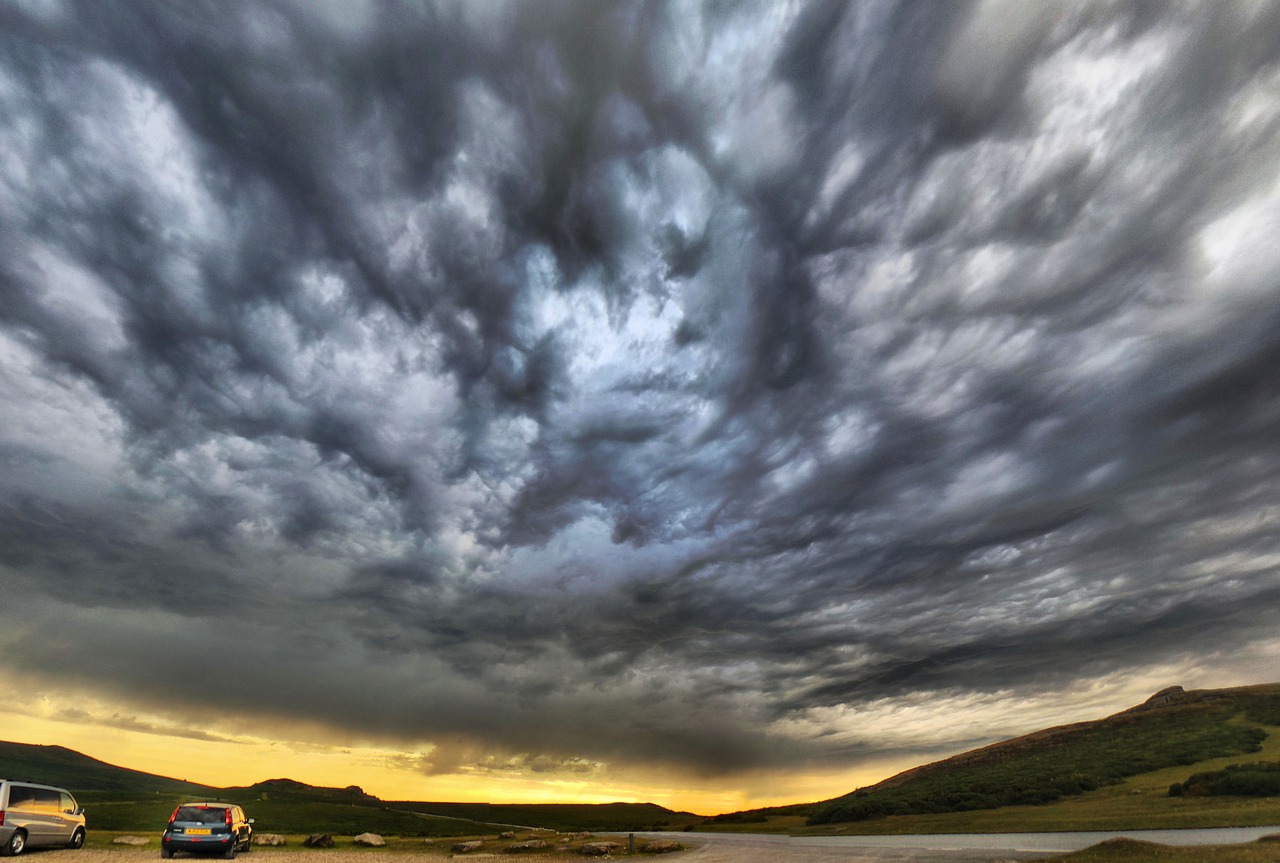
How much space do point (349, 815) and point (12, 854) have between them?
476 feet

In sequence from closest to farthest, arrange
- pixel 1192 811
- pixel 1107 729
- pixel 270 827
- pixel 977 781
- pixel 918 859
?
→ pixel 918 859
pixel 1192 811
pixel 270 827
pixel 977 781
pixel 1107 729

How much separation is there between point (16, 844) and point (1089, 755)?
601ft

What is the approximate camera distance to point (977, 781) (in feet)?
475

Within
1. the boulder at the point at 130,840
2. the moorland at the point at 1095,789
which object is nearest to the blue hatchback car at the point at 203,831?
the boulder at the point at 130,840

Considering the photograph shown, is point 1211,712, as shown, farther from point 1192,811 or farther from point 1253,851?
point 1253,851

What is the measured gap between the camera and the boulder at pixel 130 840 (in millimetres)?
42281

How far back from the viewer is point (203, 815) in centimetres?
A: 3438

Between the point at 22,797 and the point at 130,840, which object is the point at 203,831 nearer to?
the point at 22,797

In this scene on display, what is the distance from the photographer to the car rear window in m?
34.1

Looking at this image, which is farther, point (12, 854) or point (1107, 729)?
point (1107, 729)

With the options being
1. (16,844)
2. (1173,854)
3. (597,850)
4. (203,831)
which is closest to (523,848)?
(597,850)

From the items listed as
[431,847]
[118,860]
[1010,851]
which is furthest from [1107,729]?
[118,860]

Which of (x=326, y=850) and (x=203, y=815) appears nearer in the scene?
(x=203, y=815)

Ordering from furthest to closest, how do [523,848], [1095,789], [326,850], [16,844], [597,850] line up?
[1095,789] < [597,850] < [523,848] < [326,850] < [16,844]
